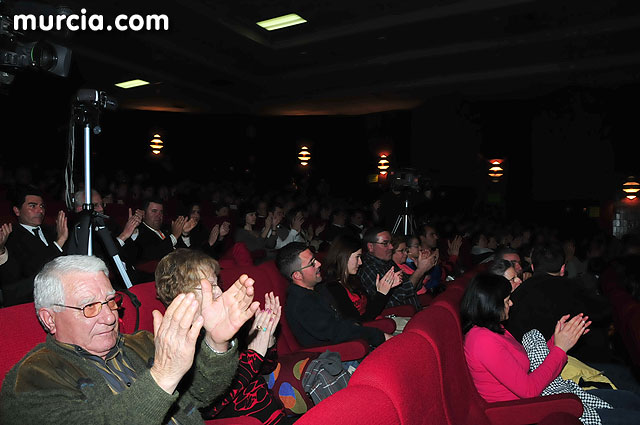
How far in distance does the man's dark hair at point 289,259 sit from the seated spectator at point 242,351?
1.92 feet

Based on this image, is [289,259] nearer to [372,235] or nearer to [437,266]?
[372,235]

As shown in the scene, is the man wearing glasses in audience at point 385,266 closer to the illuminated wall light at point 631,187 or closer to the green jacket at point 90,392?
the green jacket at point 90,392

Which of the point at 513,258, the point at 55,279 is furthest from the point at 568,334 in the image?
the point at 55,279

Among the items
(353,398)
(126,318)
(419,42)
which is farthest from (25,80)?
(353,398)

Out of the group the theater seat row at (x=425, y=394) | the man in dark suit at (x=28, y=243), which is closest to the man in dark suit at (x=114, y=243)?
the man in dark suit at (x=28, y=243)

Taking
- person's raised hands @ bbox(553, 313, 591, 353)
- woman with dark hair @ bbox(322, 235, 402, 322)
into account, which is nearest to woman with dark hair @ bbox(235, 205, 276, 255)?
woman with dark hair @ bbox(322, 235, 402, 322)

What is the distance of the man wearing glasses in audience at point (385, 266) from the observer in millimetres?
3547

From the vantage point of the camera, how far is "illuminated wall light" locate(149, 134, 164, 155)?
12266 millimetres

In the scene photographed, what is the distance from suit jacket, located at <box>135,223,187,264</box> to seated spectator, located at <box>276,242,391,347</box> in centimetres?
153

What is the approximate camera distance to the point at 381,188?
500 inches

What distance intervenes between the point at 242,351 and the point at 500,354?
0.92 m

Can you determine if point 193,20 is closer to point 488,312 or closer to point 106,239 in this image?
point 106,239

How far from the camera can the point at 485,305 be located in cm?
190

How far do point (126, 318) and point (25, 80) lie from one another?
757 centimetres
